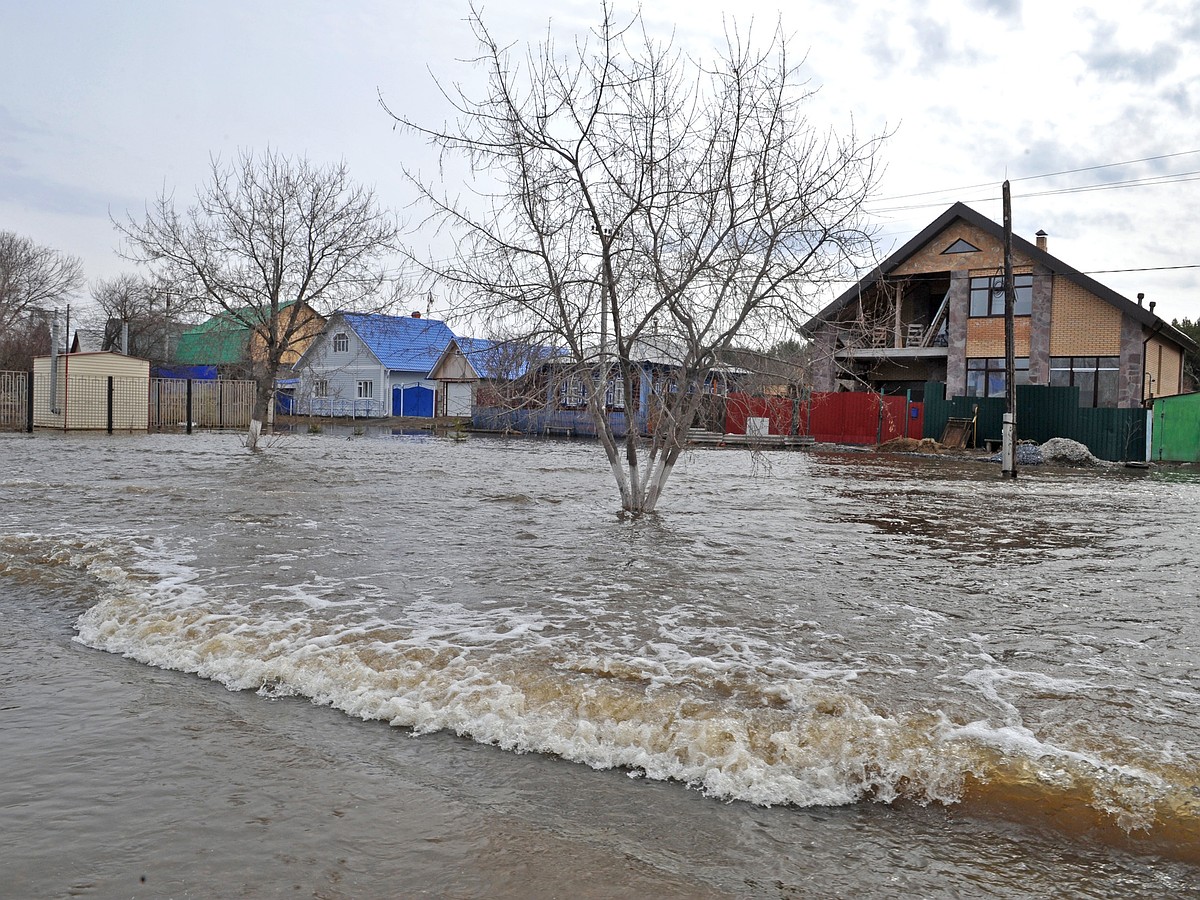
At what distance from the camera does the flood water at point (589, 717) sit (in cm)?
317

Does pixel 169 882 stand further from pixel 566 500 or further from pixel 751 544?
pixel 566 500

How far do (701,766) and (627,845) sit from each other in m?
0.81

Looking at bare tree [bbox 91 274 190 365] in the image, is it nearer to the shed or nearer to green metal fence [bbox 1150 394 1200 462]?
the shed

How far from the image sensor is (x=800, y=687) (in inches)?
192

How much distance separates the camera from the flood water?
10.4ft

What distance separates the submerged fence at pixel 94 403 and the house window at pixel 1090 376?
31129mm

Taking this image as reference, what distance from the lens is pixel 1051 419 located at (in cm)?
2856

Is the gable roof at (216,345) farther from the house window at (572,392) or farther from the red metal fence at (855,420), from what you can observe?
the red metal fence at (855,420)

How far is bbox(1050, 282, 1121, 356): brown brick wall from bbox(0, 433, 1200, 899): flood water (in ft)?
77.1

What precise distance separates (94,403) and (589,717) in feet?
107

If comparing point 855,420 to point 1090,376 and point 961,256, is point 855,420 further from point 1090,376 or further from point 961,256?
point 1090,376

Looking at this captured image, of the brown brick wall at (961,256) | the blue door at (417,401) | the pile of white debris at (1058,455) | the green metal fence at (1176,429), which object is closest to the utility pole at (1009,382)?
the pile of white debris at (1058,455)

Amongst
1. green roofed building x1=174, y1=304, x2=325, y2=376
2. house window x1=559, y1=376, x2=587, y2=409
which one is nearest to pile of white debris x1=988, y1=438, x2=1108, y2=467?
house window x1=559, y1=376, x2=587, y2=409

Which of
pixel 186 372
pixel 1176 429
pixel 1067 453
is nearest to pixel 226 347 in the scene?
pixel 186 372
